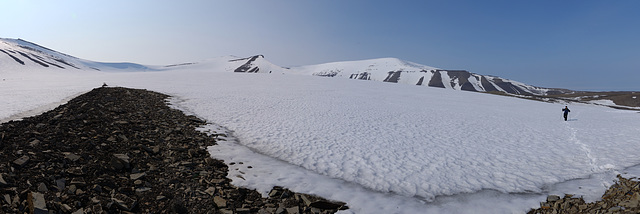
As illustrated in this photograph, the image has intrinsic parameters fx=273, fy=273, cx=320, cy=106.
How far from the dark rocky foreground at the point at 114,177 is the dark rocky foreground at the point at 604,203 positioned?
6.16 metres

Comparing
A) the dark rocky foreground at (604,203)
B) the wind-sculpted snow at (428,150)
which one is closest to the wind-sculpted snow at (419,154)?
the wind-sculpted snow at (428,150)

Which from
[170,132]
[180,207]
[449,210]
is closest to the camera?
[180,207]

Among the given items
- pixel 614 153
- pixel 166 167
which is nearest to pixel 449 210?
pixel 166 167

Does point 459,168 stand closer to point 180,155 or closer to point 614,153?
point 614,153

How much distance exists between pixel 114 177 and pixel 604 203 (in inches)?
541

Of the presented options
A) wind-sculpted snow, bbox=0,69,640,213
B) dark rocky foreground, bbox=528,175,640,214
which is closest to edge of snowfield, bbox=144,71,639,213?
wind-sculpted snow, bbox=0,69,640,213

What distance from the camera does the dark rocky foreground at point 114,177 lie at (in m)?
6.36

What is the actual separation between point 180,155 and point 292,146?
496 cm

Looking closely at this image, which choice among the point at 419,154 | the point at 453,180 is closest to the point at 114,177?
the point at 453,180

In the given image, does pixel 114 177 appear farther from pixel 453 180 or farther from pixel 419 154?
pixel 419 154

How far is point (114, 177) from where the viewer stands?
7.78 meters

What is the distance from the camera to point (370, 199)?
8.16 metres

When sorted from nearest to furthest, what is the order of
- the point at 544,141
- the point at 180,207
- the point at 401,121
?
the point at 180,207 < the point at 544,141 < the point at 401,121

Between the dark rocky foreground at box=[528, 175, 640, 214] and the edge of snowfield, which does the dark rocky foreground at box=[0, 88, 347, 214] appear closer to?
the edge of snowfield
